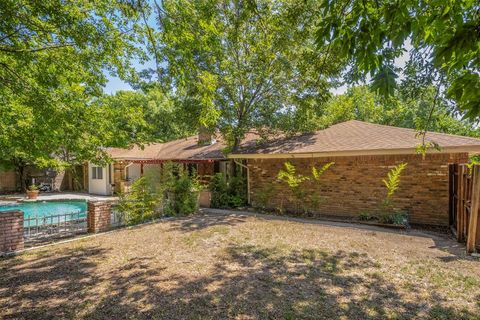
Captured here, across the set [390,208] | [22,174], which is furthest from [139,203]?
[22,174]

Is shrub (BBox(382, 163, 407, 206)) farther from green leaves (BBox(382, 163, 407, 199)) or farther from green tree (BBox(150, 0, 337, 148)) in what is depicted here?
green tree (BBox(150, 0, 337, 148))

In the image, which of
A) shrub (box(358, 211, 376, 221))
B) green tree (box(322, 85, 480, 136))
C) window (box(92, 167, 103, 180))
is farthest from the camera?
window (box(92, 167, 103, 180))

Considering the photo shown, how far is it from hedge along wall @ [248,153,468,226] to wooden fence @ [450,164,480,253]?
1.70 feet

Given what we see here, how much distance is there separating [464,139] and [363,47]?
10.2m

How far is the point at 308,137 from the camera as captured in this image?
15516mm

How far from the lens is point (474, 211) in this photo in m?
7.14

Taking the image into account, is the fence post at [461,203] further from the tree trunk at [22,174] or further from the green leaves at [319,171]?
the tree trunk at [22,174]

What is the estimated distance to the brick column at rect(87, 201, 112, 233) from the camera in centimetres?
981

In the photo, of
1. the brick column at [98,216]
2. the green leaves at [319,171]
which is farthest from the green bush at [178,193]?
the green leaves at [319,171]

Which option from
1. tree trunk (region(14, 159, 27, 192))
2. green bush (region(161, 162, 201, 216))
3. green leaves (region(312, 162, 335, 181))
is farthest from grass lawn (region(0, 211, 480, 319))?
tree trunk (region(14, 159, 27, 192))

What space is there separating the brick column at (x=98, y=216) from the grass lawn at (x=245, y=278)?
0.90m

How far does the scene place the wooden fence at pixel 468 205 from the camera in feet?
23.4

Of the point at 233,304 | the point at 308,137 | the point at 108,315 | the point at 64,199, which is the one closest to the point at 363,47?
the point at 233,304

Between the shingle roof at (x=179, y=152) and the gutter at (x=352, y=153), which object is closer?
the gutter at (x=352, y=153)
